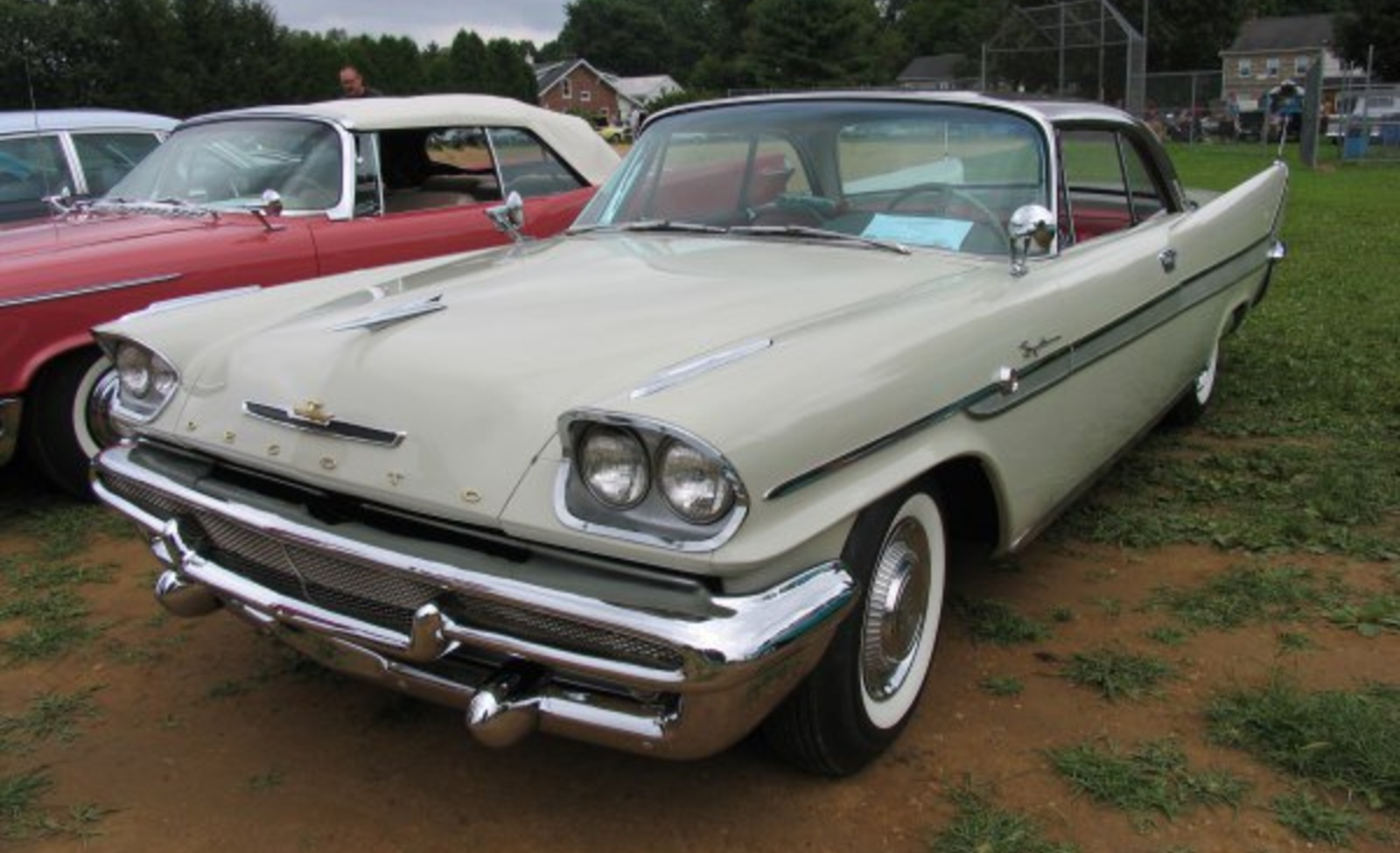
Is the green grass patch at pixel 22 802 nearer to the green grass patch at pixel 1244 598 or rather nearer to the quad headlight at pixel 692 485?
the quad headlight at pixel 692 485

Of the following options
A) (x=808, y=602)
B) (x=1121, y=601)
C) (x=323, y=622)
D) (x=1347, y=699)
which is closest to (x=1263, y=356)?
(x=1121, y=601)

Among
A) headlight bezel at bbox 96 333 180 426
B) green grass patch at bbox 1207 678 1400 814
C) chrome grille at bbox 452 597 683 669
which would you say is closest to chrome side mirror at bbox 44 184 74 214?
headlight bezel at bbox 96 333 180 426

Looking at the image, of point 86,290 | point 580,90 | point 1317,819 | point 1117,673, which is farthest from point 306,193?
point 580,90

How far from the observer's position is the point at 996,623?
3211 millimetres

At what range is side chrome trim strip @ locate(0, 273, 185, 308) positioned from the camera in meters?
4.02

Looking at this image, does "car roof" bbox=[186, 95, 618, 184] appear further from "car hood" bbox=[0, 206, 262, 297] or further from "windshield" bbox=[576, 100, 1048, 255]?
"windshield" bbox=[576, 100, 1048, 255]

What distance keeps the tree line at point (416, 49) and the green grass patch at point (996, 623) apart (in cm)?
671

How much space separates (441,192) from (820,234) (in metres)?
3.01

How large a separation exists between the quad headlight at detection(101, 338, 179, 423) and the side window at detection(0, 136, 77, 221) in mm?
3958

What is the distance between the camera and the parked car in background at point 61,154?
20.7 ft

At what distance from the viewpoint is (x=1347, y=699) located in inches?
106

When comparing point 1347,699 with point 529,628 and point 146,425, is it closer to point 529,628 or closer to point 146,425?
point 529,628

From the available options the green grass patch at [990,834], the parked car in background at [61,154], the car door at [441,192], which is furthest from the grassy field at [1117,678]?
the parked car in background at [61,154]

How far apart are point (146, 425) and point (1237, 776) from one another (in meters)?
2.58
